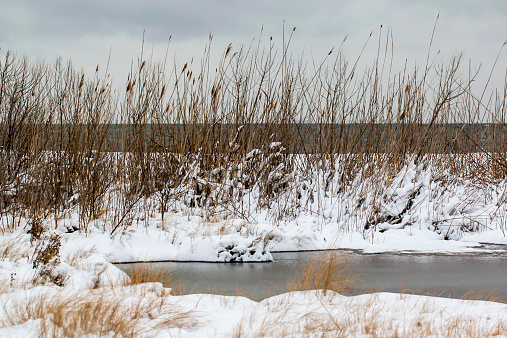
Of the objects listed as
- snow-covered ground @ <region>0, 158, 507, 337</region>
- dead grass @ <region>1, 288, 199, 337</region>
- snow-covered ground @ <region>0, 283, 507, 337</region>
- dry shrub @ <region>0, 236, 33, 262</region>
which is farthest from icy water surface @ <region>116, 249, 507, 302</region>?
dry shrub @ <region>0, 236, 33, 262</region>

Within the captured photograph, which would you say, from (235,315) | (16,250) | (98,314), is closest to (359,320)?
(235,315)

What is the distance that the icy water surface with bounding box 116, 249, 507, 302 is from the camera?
10.1ft

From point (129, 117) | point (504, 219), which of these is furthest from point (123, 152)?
point (504, 219)

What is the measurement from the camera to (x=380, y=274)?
11.6ft

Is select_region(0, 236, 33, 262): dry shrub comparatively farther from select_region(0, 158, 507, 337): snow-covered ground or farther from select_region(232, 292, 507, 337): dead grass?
select_region(232, 292, 507, 337): dead grass

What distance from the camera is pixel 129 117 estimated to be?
5.09 metres

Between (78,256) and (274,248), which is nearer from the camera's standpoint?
(78,256)

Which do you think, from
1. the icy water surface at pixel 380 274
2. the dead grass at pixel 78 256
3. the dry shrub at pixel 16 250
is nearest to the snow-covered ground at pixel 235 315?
the icy water surface at pixel 380 274

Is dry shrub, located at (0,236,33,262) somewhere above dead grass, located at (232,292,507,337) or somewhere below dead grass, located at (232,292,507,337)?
below

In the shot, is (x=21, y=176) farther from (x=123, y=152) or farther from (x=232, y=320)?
(x=232, y=320)

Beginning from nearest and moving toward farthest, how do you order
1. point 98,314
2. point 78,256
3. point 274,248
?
point 98,314 → point 78,256 → point 274,248

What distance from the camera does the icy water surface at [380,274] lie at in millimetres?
3082

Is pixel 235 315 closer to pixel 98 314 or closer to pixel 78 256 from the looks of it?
pixel 98 314

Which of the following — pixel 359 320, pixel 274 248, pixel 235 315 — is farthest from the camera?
pixel 274 248
